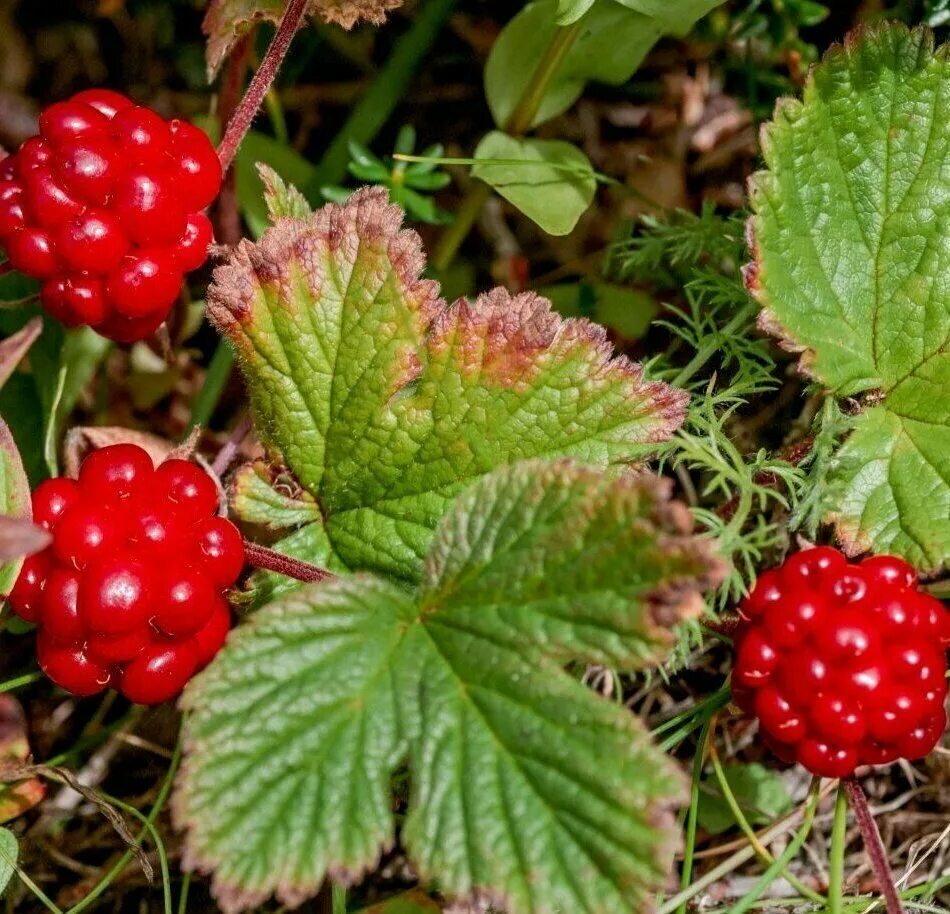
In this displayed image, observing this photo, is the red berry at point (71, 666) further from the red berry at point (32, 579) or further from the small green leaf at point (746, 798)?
the small green leaf at point (746, 798)

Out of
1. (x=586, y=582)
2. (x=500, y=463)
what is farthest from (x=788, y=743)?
(x=500, y=463)

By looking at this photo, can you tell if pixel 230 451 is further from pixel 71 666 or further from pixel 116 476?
pixel 71 666

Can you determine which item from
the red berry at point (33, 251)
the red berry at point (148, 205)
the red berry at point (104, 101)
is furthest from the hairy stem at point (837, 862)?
the red berry at point (104, 101)

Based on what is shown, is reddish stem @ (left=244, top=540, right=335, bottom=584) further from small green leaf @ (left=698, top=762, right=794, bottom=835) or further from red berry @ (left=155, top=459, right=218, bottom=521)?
small green leaf @ (left=698, top=762, right=794, bottom=835)

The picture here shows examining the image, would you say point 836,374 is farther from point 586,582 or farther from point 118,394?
point 118,394

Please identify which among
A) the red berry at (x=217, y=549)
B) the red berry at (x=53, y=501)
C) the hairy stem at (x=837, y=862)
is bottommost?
the hairy stem at (x=837, y=862)
